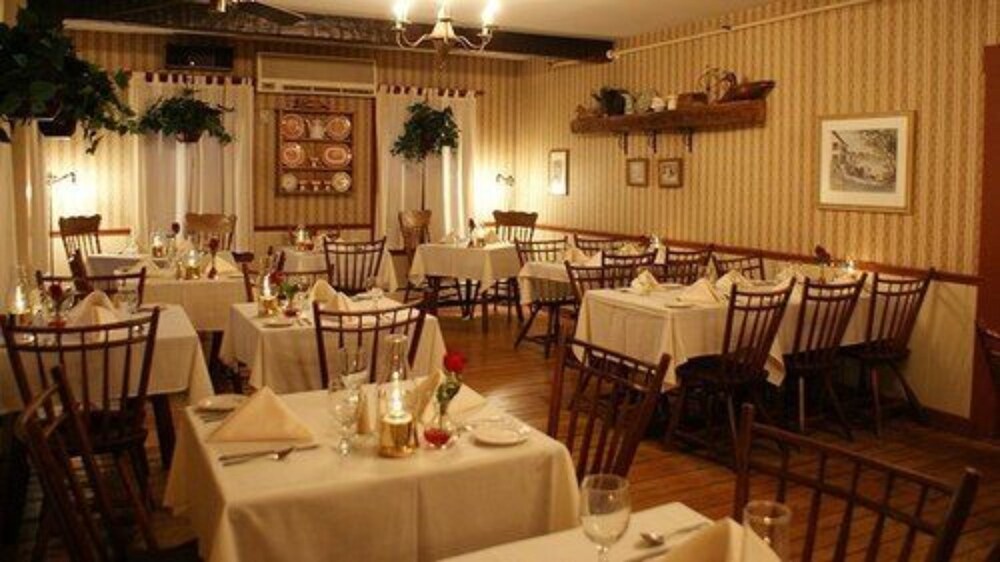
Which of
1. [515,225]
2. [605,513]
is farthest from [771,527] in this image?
[515,225]

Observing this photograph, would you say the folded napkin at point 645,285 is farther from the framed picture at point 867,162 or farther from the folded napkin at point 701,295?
the framed picture at point 867,162

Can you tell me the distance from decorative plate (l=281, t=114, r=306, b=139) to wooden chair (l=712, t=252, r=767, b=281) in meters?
4.76

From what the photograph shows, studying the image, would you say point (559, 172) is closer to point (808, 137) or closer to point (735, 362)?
point (808, 137)

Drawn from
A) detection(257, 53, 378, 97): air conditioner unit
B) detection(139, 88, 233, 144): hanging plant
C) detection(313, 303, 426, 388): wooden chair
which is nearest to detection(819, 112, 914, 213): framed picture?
detection(313, 303, 426, 388): wooden chair

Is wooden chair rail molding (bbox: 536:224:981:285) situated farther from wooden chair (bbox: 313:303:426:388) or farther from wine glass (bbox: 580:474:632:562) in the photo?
wine glass (bbox: 580:474:632:562)

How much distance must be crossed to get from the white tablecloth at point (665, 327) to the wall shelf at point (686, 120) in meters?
2.00

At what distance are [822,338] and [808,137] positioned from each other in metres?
2.05

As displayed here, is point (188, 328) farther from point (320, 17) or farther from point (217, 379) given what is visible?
point (320, 17)

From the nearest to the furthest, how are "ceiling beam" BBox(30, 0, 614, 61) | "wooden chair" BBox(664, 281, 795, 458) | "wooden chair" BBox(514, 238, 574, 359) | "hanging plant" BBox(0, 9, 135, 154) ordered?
"hanging plant" BBox(0, 9, 135, 154) < "wooden chair" BBox(664, 281, 795, 458) < "ceiling beam" BBox(30, 0, 614, 61) < "wooden chair" BBox(514, 238, 574, 359)

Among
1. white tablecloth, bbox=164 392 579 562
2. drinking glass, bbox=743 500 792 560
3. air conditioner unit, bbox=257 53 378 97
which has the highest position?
air conditioner unit, bbox=257 53 378 97

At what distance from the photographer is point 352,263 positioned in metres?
8.04

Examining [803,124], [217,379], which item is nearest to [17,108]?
[217,379]

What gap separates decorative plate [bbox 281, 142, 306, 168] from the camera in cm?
972

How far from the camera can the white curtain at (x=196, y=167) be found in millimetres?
8961
